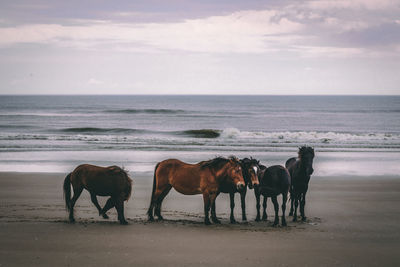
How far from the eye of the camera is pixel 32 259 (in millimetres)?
6617

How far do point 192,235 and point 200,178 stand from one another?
1347 millimetres

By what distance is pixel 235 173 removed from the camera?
28.4 ft

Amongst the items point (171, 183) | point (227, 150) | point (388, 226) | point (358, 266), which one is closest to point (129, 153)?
point (227, 150)

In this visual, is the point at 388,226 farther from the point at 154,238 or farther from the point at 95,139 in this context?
the point at 95,139

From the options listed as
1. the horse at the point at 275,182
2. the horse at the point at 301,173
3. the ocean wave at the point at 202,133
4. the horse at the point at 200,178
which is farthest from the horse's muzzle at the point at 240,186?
the ocean wave at the point at 202,133

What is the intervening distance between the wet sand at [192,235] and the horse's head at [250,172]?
832 mm

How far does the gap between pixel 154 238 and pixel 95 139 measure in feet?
82.4

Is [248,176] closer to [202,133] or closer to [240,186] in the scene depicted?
[240,186]

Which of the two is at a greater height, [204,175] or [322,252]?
[204,175]

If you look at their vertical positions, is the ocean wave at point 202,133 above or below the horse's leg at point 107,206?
above

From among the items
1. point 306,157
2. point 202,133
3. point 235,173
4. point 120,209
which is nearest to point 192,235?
point 235,173

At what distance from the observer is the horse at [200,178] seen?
8781 millimetres

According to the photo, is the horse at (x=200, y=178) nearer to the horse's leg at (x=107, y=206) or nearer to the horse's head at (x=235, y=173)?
the horse's head at (x=235, y=173)

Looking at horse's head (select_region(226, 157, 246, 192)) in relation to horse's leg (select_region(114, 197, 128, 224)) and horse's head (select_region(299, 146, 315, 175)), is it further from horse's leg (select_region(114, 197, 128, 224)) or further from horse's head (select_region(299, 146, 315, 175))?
horse's leg (select_region(114, 197, 128, 224))
